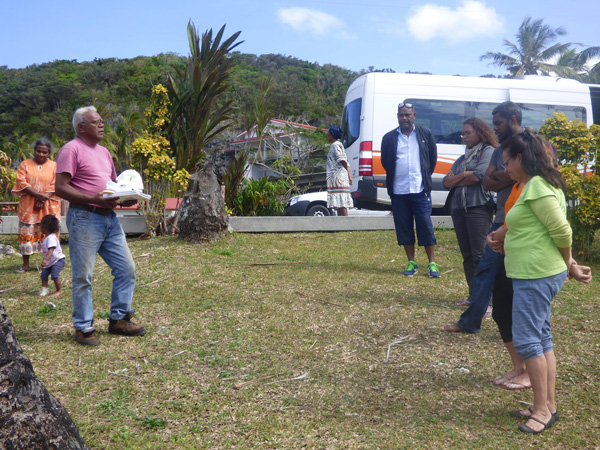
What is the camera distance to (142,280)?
266 inches

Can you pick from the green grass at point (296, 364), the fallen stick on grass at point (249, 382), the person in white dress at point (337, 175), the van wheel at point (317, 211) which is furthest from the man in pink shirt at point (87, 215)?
the van wheel at point (317, 211)

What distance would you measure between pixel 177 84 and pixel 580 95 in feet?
30.9

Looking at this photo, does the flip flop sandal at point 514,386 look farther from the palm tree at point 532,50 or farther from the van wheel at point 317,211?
the palm tree at point 532,50

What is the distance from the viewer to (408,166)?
677 centimetres

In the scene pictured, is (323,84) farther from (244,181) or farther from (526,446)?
(526,446)

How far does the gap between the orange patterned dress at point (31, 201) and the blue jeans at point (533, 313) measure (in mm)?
6520

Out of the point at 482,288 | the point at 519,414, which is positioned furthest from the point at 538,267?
the point at 482,288

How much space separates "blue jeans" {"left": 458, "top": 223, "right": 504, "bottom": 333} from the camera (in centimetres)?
420

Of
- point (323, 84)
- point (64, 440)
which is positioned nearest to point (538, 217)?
point (64, 440)

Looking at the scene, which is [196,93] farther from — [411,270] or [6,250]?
[411,270]

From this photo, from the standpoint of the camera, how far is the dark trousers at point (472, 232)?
5.23m

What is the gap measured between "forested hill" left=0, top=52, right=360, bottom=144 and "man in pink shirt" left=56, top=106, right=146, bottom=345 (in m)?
33.9

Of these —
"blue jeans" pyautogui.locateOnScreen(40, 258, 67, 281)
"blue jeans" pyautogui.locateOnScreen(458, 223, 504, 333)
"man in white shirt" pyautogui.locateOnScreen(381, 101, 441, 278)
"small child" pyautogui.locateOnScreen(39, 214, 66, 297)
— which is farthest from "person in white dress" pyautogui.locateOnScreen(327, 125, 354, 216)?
"blue jeans" pyautogui.locateOnScreen(458, 223, 504, 333)

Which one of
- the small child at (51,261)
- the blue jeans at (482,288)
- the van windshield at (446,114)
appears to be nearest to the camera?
the blue jeans at (482,288)
